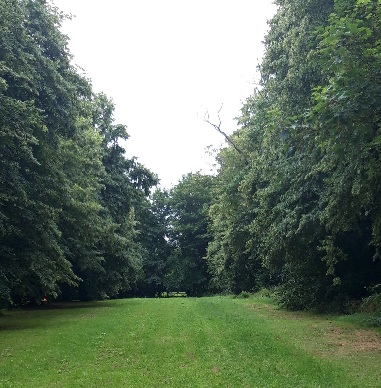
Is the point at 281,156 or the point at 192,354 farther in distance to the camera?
the point at 281,156

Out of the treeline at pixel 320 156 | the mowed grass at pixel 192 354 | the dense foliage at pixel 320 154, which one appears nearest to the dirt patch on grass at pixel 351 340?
the mowed grass at pixel 192 354

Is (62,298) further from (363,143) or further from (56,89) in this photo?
(363,143)

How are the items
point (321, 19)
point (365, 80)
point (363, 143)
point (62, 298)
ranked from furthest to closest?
point (62, 298) → point (321, 19) → point (363, 143) → point (365, 80)

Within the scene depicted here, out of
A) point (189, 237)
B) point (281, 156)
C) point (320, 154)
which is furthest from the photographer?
point (189, 237)

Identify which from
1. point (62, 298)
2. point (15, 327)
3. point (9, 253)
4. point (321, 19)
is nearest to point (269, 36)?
point (321, 19)

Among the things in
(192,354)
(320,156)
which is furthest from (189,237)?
(192,354)

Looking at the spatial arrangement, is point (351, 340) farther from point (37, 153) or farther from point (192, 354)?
point (37, 153)

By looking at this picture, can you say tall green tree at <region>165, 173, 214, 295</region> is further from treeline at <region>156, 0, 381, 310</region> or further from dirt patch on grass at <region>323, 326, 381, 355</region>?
dirt patch on grass at <region>323, 326, 381, 355</region>

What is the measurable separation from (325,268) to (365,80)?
42.7 feet

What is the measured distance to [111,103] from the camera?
38.9 metres

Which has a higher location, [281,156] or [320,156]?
[281,156]

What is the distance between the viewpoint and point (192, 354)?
37.9 ft

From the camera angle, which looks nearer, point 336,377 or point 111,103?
point 336,377

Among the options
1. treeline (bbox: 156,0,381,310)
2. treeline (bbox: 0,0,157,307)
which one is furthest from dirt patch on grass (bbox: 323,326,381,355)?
treeline (bbox: 0,0,157,307)
